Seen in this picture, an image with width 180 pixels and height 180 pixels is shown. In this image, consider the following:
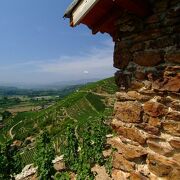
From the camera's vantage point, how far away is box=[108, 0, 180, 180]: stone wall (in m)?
3.71

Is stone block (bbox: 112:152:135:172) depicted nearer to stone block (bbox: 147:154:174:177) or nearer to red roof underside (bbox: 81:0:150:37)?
stone block (bbox: 147:154:174:177)

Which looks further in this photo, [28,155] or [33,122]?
[33,122]

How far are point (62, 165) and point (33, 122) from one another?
5479 centimetres

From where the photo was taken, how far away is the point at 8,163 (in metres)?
20.9

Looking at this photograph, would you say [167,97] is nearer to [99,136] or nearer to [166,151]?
[166,151]

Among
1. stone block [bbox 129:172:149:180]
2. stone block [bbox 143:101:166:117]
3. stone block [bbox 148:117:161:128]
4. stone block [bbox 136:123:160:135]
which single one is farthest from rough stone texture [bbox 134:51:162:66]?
stone block [bbox 129:172:149:180]

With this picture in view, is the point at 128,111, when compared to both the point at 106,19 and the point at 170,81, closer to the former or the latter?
the point at 170,81

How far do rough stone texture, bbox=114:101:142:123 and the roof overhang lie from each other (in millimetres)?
1285

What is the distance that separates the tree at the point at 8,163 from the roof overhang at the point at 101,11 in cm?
1760

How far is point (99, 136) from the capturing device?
85.7 ft

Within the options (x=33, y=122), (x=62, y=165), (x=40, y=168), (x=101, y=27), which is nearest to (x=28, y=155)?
(x=62, y=165)

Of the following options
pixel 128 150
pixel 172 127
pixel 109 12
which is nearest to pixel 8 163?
pixel 128 150

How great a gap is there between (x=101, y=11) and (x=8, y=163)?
18678mm

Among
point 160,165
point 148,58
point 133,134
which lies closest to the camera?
point 160,165
